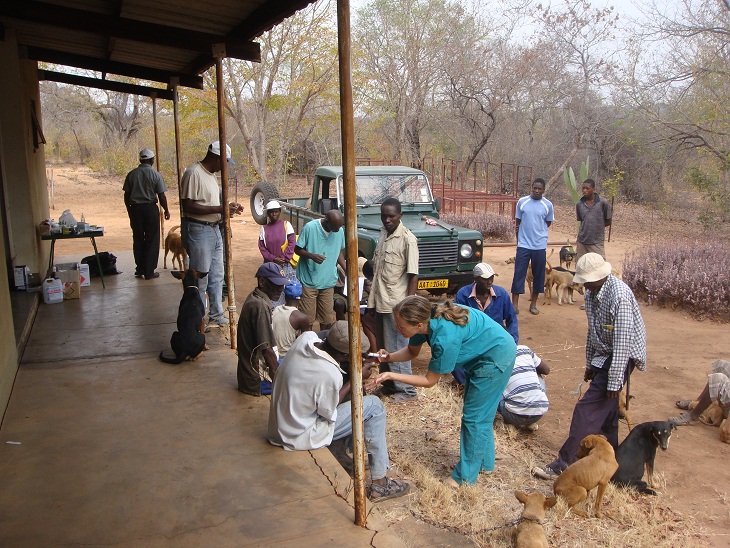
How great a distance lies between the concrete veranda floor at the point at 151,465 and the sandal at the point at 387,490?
340mm

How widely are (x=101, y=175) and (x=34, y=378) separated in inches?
1131

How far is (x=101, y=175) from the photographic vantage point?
31.5 meters

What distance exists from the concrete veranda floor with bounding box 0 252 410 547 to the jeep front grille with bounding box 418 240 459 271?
3.34 metres

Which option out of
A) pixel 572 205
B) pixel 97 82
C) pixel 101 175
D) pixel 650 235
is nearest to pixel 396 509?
pixel 97 82

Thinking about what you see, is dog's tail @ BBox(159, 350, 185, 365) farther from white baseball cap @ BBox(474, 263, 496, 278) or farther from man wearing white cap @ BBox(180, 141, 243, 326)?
white baseball cap @ BBox(474, 263, 496, 278)

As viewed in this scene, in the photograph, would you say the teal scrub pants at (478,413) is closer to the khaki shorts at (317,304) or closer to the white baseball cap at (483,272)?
the white baseball cap at (483,272)

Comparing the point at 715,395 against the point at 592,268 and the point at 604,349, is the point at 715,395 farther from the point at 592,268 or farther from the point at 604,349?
the point at 592,268

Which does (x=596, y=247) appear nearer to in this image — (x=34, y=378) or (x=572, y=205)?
(x=34, y=378)

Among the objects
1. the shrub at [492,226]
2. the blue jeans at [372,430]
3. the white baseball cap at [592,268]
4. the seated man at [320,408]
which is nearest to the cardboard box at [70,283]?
the seated man at [320,408]

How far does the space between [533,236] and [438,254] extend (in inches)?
55.1

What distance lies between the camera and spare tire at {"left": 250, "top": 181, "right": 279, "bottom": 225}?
12.6 m

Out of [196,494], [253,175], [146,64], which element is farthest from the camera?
[253,175]

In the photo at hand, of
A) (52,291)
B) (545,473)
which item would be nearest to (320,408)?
(545,473)

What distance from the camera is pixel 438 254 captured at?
856cm
